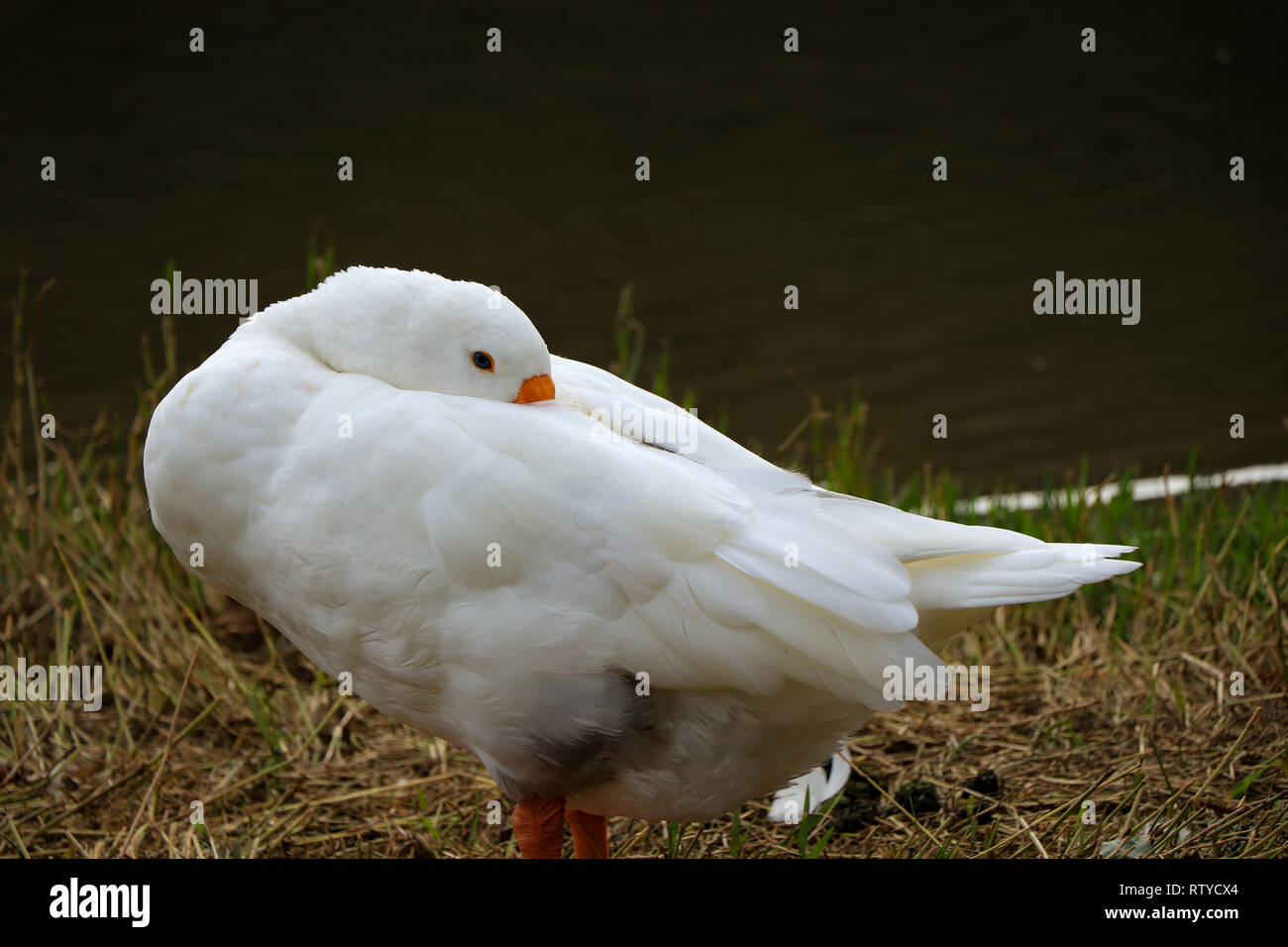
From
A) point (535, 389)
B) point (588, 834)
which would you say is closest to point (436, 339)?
point (535, 389)

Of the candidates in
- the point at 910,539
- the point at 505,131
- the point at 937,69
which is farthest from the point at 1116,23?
the point at 910,539

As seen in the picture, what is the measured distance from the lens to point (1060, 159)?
9.30 m

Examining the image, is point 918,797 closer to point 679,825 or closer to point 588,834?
point 679,825

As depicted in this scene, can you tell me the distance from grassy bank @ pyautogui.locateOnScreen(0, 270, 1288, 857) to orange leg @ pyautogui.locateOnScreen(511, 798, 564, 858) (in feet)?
1.65

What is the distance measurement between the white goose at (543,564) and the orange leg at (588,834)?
0.83 feet

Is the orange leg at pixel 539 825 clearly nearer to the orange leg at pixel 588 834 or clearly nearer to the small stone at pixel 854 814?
the orange leg at pixel 588 834

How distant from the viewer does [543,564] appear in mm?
2467

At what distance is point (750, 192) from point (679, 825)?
20.5 ft

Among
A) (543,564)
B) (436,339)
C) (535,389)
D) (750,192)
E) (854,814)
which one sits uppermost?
(750,192)

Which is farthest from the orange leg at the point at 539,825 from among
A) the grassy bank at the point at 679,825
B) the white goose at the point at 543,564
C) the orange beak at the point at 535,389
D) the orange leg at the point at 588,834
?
the orange beak at the point at 535,389

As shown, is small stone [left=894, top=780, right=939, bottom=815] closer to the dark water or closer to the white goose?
the white goose

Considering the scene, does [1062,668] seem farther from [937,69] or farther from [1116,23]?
[1116,23]

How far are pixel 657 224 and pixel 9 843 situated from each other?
6.04 meters

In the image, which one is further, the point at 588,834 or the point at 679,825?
the point at 679,825
